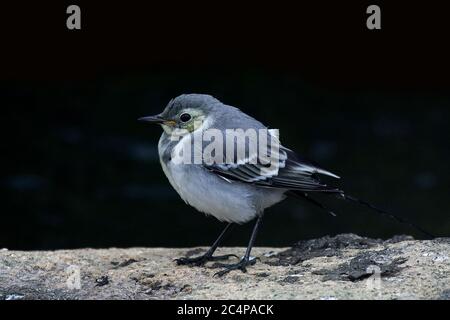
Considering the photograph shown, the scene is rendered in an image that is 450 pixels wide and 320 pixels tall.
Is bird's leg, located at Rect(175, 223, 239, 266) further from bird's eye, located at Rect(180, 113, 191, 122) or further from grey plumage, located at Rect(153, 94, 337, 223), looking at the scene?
bird's eye, located at Rect(180, 113, 191, 122)

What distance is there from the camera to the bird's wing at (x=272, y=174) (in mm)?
8289

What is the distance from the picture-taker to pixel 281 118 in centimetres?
1485

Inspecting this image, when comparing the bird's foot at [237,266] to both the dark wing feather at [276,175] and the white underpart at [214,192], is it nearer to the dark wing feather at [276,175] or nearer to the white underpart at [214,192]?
the white underpart at [214,192]

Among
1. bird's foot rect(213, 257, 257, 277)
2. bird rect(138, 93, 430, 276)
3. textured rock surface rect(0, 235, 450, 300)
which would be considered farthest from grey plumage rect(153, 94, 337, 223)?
textured rock surface rect(0, 235, 450, 300)

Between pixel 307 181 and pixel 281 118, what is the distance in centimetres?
648

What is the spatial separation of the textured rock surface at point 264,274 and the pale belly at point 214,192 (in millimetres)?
496

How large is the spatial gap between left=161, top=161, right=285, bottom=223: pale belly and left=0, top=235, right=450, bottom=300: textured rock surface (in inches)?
19.5

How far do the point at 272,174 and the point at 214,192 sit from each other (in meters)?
0.55

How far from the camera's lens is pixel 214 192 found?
8.20 metres

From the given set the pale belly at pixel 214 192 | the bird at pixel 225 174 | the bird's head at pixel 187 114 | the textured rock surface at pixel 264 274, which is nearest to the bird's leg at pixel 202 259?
the bird at pixel 225 174

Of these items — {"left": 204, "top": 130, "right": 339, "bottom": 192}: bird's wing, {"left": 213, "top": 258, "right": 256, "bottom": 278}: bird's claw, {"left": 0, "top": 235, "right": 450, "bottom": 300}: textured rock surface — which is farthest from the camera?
{"left": 204, "top": 130, "right": 339, "bottom": 192}: bird's wing

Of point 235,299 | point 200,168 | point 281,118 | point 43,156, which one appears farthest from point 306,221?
point 235,299

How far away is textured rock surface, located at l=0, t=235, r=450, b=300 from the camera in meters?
7.26

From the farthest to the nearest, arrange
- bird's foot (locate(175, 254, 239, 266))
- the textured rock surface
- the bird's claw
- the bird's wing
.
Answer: bird's foot (locate(175, 254, 239, 266))
the bird's wing
the bird's claw
the textured rock surface
